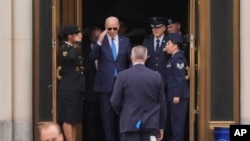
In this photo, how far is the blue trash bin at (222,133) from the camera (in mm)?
11383

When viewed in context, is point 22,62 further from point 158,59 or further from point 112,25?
point 158,59

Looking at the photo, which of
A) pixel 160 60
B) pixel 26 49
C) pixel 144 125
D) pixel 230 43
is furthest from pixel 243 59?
pixel 26 49

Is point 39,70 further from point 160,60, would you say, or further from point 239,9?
point 239,9

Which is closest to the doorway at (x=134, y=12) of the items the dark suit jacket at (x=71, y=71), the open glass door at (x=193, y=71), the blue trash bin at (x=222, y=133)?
the open glass door at (x=193, y=71)

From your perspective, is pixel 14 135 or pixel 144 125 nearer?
pixel 144 125

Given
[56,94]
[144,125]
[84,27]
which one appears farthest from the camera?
[84,27]

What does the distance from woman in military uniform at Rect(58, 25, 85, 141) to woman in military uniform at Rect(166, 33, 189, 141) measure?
128 cm

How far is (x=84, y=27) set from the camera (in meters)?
13.4

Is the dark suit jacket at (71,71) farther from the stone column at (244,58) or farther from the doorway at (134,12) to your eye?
the stone column at (244,58)

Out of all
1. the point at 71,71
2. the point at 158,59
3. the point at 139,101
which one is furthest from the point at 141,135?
the point at 158,59

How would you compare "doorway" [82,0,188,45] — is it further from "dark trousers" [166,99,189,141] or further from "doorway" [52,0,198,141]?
"dark trousers" [166,99,189,141]

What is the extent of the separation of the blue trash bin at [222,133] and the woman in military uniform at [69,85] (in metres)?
1.95

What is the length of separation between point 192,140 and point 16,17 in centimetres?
302

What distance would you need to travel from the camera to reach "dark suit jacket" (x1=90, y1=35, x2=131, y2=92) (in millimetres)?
11781
